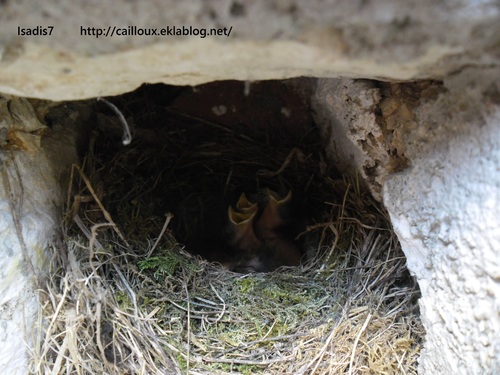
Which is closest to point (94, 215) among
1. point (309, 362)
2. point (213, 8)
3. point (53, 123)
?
point (53, 123)

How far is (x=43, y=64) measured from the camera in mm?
684

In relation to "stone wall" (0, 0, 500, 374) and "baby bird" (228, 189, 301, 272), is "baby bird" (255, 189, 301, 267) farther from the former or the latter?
"stone wall" (0, 0, 500, 374)

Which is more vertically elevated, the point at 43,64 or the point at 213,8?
the point at 213,8

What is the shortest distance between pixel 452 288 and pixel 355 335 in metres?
0.30

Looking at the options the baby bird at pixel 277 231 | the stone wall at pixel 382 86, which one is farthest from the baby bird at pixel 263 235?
the stone wall at pixel 382 86

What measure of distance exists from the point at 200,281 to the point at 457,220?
0.69 meters

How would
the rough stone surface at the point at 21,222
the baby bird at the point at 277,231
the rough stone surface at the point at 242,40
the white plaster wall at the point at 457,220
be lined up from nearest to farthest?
the rough stone surface at the point at 242,40 < the white plaster wall at the point at 457,220 < the rough stone surface at the point at 21,222 < the baby bird at the point at 277,231

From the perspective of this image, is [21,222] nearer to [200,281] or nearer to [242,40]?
[200,281]

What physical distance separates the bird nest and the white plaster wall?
7.9 inches

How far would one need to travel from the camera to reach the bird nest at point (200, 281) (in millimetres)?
1045

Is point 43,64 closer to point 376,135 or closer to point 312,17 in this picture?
point 312,17

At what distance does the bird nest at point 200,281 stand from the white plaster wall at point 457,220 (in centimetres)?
20

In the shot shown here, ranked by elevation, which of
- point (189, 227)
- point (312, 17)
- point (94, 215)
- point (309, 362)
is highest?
point (312, 17)

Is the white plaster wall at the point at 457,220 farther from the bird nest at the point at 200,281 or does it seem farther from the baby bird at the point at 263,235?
the baby bird at the point at 263,235
